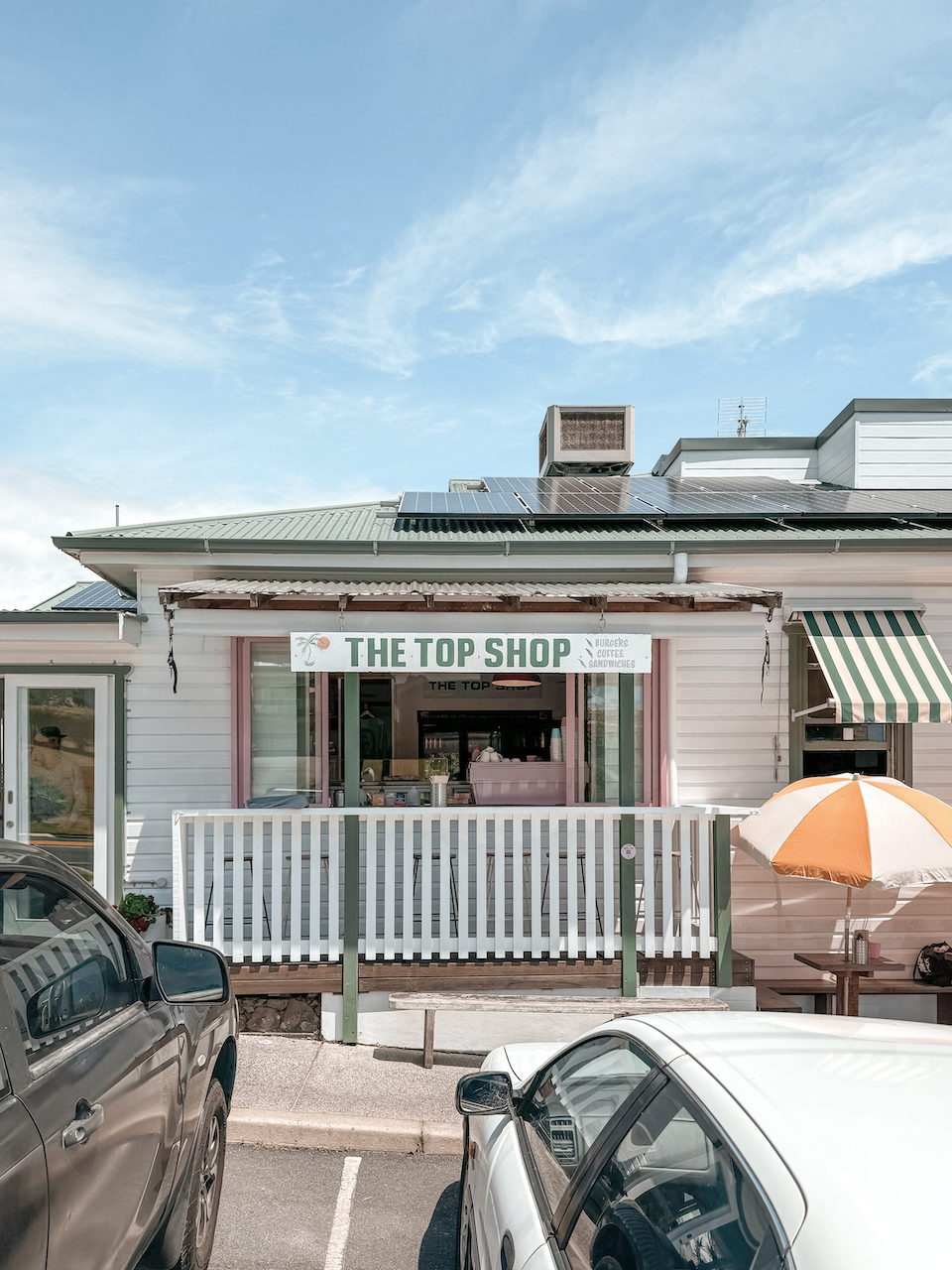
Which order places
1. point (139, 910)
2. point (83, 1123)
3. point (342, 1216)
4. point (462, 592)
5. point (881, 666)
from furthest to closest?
1. point (881, 666)
2. point (139, 910)
3. point (462, 592)
4. point (342, 1216)
5. point (83, 1123)

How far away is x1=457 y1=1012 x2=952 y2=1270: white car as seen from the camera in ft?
4.47

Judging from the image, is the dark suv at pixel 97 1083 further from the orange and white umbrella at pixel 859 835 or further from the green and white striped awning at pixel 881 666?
the green and white striped awning at pixel 881 666

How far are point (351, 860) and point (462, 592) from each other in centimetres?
215

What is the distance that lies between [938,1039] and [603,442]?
10240 millimetres

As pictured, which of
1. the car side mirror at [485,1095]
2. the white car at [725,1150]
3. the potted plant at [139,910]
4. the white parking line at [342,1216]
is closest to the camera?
the white car at [725,1150]

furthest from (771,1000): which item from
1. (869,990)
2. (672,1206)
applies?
(672,1206)

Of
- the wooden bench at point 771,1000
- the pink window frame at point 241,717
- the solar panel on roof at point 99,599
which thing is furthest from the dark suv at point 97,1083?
the solar panel on roof at point 99,599

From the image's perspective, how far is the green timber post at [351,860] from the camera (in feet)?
19.2

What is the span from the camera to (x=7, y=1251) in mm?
1653

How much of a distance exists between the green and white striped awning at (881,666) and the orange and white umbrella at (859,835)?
2.34 ft

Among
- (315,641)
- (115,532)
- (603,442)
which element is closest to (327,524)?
(115,532)

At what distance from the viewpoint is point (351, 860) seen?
5.96 metres

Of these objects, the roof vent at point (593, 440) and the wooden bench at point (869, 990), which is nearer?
the wooden bench at point (869, 990)

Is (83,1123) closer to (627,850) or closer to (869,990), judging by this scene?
(627,850)
